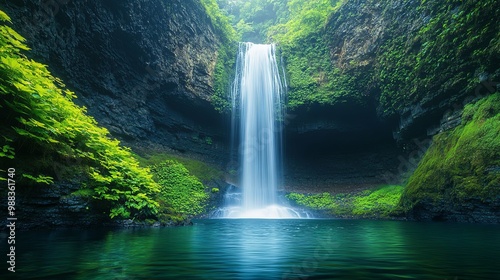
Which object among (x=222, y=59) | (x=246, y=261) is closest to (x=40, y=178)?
(x=246, y=261)

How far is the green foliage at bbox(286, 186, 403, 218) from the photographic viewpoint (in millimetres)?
19734

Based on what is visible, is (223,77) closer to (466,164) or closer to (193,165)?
(193,165)

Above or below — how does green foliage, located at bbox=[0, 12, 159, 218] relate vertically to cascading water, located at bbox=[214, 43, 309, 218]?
below

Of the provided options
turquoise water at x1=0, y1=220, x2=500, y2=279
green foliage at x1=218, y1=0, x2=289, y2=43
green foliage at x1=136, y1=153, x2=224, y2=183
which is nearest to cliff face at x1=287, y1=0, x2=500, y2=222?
green foliage at x1=136, y1=153, x2=224, y2=183

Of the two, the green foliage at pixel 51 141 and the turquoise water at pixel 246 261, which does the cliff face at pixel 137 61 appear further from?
the turquoise water at pixel 246 261

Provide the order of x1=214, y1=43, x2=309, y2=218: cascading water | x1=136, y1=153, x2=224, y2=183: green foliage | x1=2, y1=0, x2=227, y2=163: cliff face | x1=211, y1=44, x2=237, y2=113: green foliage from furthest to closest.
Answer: x1=214, y1=43, x2=309, y2=218: cascading water < x1=211, y1=44, x2=237, y2=113: green foliage < x1=136, y1=153, x2=224, y2=183: green foliage < x1=2, y1=0, x2=227, y2=163: cliff face

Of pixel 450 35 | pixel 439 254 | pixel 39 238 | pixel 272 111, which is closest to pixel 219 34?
pixel 272 111

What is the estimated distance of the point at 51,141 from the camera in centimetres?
746

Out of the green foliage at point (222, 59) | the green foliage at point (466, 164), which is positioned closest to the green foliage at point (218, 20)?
the green foliage at point (222, 59)

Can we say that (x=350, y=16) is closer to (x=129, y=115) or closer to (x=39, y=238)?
(x=129, y=115)

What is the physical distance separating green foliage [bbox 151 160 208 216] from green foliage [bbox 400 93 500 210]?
44.6 feet

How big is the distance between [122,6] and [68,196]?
14399 mm

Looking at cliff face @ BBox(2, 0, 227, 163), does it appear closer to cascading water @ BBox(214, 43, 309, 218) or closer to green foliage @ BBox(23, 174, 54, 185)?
cascading water @ BBox(214, 43, 309, 218)

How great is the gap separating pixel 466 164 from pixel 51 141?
16.2 m
